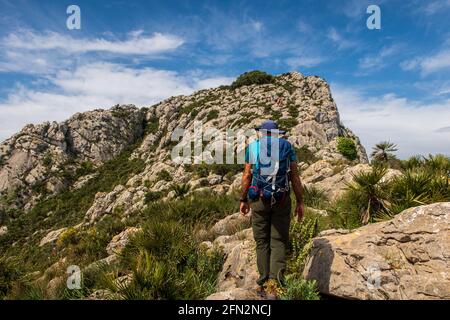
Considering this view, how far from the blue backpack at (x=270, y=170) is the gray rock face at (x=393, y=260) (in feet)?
4.38

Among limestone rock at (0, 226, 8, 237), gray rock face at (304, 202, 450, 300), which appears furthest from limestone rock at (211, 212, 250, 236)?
limestone rock at (0, 226, 8, 237)

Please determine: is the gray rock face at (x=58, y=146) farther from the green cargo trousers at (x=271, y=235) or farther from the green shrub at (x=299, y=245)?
the green cargo trousers at (x=271, y=235)

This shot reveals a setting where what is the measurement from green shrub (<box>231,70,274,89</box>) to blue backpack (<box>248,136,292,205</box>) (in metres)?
71.7

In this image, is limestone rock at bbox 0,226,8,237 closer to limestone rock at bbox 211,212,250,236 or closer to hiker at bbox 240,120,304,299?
limestone rock at bbox 211,212,250,236

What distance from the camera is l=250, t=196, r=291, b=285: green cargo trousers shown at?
4.39 metres

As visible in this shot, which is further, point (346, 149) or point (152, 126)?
point (152, 126)

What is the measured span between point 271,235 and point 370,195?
3.33m

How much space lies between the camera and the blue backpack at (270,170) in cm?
436

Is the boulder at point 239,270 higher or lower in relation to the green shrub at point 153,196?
higher

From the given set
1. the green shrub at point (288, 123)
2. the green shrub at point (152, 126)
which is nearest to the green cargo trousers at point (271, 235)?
the green shrub at point (288, 123)

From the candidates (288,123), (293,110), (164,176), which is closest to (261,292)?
(164,176)

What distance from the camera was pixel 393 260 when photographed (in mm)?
4246

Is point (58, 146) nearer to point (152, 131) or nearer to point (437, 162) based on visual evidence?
point (152, 131)
